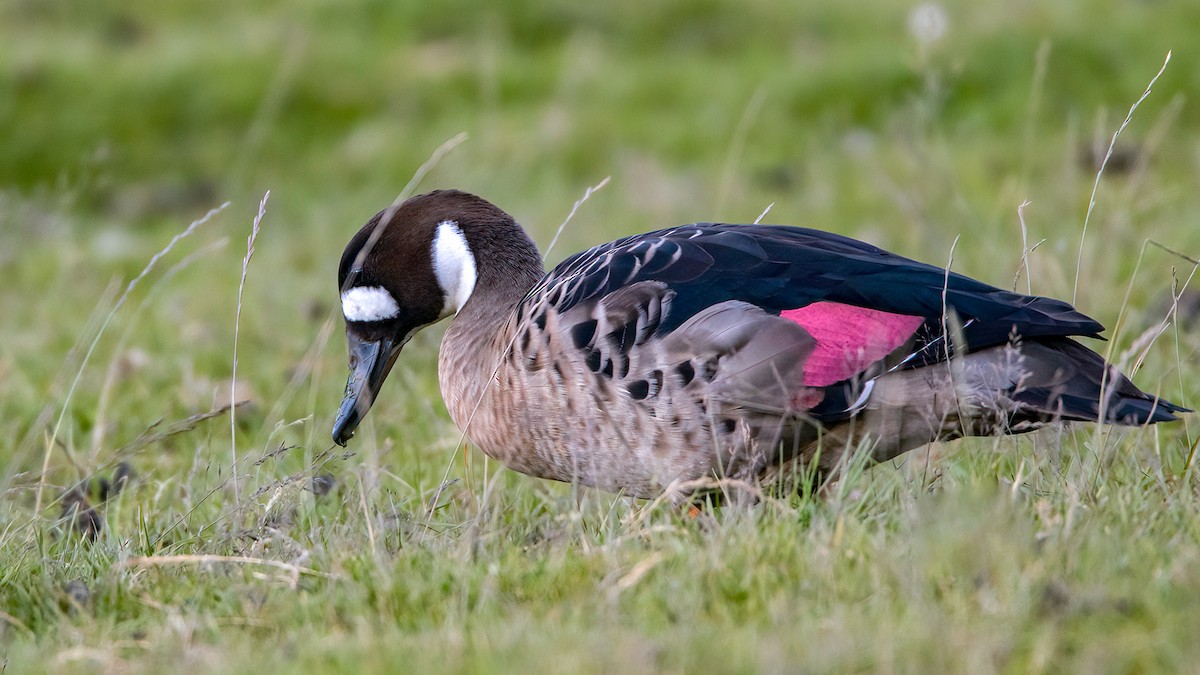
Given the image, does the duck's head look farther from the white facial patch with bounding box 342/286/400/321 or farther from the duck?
the duck

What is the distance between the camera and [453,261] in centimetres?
404

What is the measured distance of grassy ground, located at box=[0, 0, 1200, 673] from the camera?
2.44 m

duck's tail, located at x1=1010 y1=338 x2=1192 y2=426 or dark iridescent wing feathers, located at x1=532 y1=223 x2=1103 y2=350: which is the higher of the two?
dark iridescent wing feathers, located at x1=532 y1=223 x2=1103 y2=350

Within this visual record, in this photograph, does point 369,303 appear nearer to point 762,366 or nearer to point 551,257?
point 762,366

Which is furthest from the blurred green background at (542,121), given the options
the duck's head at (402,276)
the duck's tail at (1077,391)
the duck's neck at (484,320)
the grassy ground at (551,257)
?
the duck's tail at (1077,391)

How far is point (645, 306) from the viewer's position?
3.36 m

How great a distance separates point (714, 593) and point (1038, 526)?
2.29 feet

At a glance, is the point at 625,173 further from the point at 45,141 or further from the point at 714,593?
the point at 714,593

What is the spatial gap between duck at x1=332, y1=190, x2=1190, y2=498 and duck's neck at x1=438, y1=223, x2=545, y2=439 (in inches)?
1.5

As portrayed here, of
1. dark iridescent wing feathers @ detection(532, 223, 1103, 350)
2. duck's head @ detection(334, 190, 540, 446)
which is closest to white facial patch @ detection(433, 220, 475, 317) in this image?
duck's head @ detection(334, 190, 540, 446)

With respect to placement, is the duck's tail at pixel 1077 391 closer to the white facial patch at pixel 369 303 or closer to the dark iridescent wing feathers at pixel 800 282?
the dark iridescent wing feathers at pixel 800 282

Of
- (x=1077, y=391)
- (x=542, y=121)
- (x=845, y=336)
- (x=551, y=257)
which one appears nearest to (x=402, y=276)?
(x=845, y=336)

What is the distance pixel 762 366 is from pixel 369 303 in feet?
4.41

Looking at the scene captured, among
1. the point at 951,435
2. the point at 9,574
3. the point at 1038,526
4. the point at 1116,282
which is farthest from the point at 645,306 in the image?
the point at 1116,282
